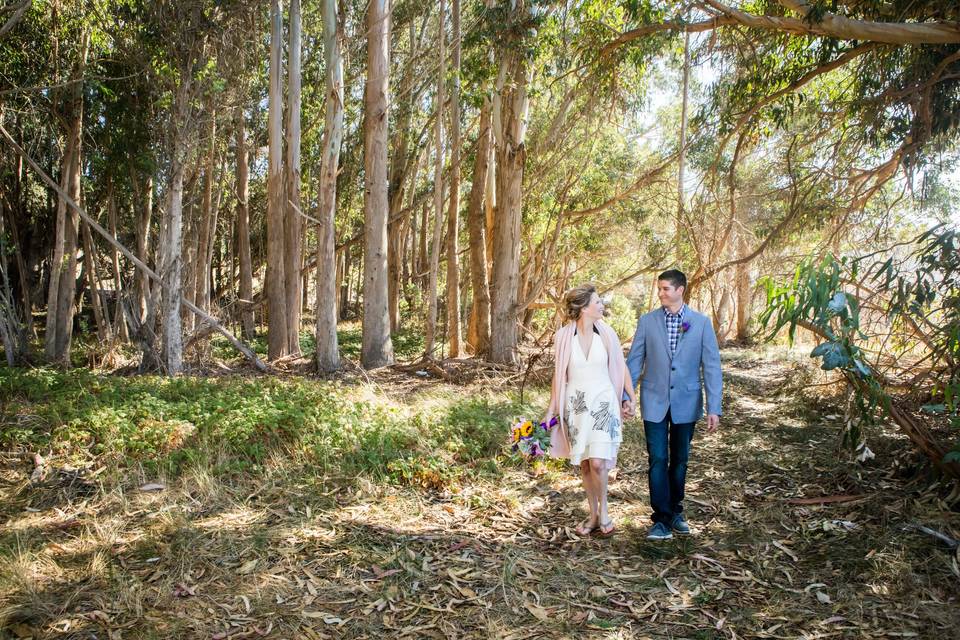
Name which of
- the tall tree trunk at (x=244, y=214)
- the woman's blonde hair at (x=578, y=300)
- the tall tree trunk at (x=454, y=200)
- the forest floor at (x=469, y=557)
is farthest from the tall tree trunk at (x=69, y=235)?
the woman's blonde hair at (x=578, y=300)

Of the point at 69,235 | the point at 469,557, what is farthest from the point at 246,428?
the point at 69,235

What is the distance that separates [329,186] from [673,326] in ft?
23.0

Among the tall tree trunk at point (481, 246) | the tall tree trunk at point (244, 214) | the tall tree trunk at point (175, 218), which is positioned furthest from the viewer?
the tall tree trunk at point (244, 214)

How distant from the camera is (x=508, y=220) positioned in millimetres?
11797

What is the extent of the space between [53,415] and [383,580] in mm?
4085

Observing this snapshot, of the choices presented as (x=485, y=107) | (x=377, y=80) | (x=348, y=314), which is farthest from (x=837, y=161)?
(x=348, y=314)

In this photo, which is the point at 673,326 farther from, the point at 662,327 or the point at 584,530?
the point at 584,530

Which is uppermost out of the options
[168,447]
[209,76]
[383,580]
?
[209,76]

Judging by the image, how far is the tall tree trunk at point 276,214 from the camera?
10.9 metres

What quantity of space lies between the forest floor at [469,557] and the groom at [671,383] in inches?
16.6

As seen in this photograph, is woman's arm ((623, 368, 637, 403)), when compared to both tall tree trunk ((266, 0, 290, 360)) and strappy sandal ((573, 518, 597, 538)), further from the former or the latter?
tall tree trunk ((266, 0, 290, 360))

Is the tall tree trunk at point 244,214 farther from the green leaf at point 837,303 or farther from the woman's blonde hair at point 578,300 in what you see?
the green leaf at point 837,303

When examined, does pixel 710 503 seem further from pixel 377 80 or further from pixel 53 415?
pixel 377 80

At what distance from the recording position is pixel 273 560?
441cm
